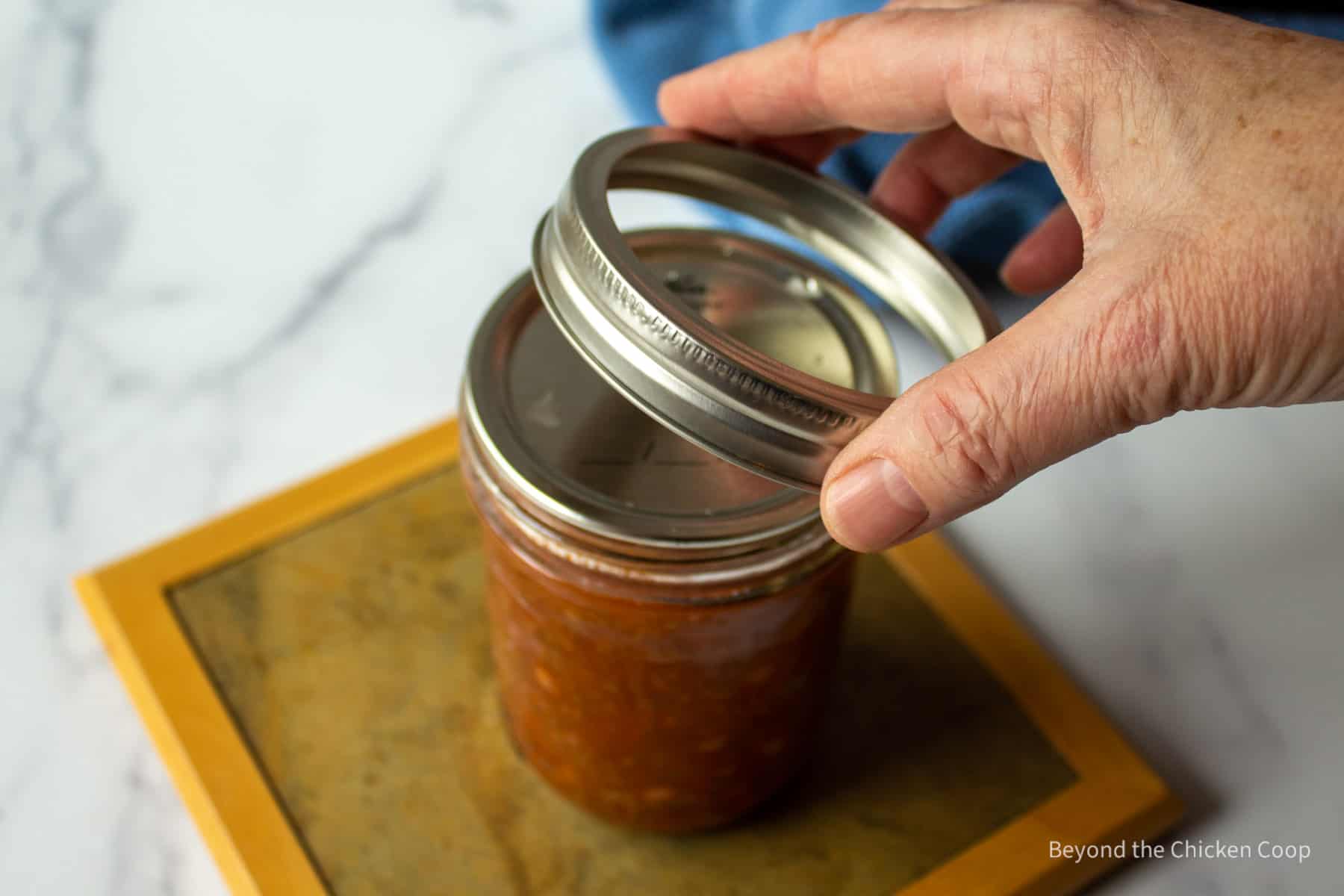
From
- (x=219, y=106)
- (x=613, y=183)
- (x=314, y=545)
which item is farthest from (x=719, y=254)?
(x=219, y=106)

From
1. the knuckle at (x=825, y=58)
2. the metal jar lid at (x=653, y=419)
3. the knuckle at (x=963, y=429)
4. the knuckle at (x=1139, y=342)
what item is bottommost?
the metal jar lid at (x=653, y=419)

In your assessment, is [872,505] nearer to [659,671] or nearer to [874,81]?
[659,671]

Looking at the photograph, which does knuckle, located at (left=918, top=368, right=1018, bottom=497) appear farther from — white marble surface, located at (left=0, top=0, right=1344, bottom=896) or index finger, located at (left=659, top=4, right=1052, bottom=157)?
white marble surface, located at (left=0, top=0, right=1344, bottom=896)

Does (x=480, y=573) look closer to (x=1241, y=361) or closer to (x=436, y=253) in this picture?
(x=436, y=253)

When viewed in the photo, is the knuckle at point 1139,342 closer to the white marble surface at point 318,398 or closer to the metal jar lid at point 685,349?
the metal jar lid at point 685,349

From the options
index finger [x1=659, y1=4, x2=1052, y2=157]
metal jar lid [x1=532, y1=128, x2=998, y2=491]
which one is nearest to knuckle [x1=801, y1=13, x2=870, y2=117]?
index finger [x1=659, y1=4, x2=1052, y2=157]

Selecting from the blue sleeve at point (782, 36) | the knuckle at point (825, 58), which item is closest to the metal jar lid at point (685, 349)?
the knuckle at point (825, 58)
